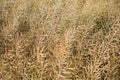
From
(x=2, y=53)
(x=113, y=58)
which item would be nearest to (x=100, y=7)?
(x=113, y=58)

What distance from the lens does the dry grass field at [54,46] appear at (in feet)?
10.8

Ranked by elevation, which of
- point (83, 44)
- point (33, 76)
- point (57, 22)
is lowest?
point (33, 76)

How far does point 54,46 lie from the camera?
12.3 ft

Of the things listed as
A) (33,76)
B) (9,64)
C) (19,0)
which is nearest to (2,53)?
(9,64)

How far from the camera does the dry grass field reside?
3285 mm

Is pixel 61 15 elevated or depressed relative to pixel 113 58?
elevated

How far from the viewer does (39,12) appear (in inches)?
184

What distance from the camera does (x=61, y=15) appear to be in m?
4.59

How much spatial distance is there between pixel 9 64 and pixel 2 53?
1.36 feet

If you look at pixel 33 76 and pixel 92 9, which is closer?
pixel 33 76

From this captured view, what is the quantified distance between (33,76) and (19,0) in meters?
2.10

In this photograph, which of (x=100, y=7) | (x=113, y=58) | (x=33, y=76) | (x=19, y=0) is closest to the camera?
(x=33, y=76)

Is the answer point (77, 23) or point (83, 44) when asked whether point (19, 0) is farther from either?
point (83, 44)

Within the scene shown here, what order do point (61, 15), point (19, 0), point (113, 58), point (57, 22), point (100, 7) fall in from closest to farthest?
point (113, 58)
point (57, 22)
point (61, 15)
point (19, 0)
point (100, 7)
